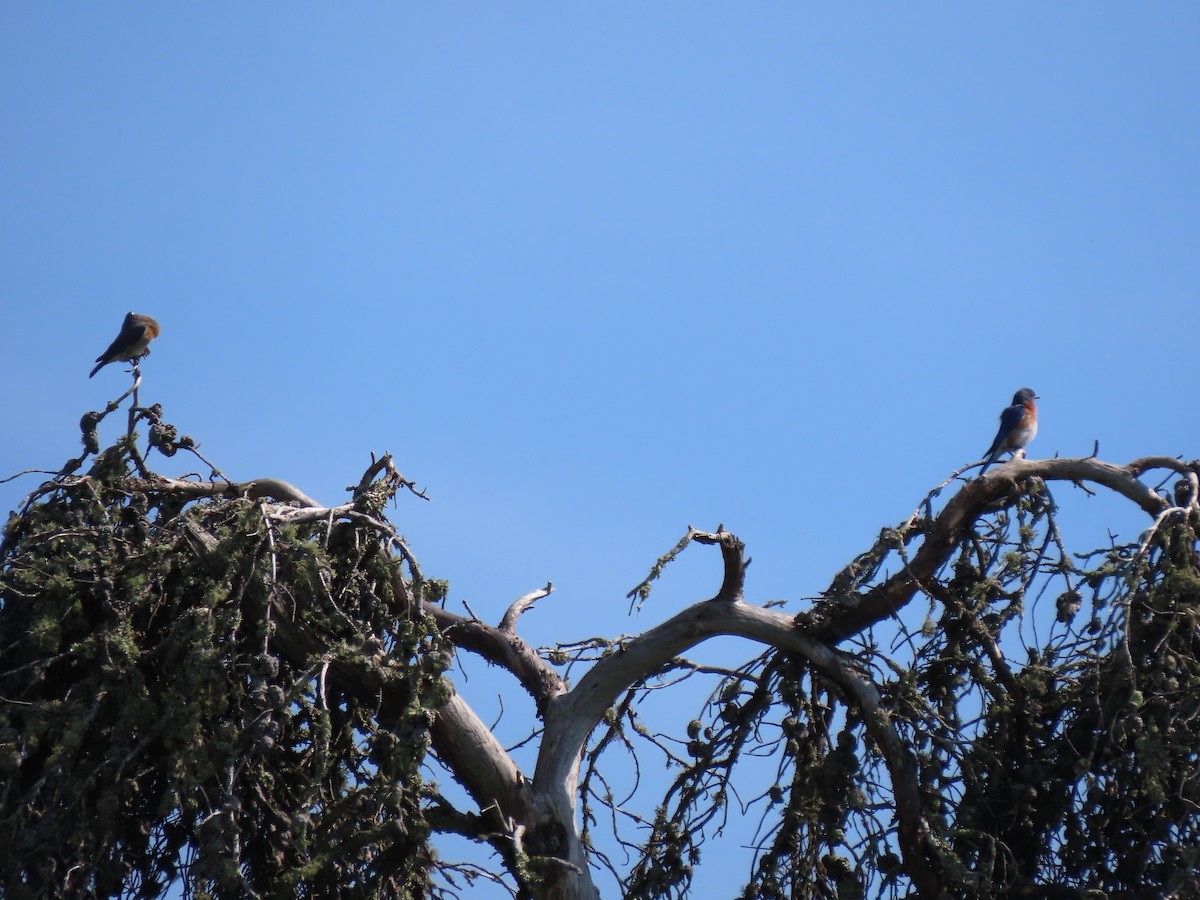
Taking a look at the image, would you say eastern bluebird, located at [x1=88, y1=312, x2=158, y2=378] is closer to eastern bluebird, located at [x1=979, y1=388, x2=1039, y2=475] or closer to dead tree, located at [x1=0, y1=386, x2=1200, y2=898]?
dead tree, located at [x1=0, y1=386, x2=1200, y2=898]

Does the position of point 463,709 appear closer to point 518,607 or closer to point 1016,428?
point 518,607

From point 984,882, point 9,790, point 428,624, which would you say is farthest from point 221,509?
point 984,882

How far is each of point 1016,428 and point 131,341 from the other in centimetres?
507

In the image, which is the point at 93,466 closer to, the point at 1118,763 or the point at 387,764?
the point at 387,764

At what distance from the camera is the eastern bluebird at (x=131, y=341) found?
25.5ft

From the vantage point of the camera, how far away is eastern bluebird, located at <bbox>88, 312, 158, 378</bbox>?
777 centimetres

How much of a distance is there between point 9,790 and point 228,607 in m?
0.95

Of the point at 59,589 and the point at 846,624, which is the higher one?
the point at 846,624

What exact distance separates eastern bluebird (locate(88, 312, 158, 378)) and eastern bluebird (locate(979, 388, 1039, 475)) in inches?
191

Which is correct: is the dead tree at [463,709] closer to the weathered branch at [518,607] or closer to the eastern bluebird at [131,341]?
the weathered branch at [518,607]

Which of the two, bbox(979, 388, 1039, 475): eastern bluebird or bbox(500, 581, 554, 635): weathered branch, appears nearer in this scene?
bbox(500, 581, 554, 635): weathered branch

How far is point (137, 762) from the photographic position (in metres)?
4.92

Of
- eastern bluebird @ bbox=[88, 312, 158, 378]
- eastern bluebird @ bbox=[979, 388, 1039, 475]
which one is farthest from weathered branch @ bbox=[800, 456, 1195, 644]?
eastern bluebird @ bbox=[88, 312, 158, 378]

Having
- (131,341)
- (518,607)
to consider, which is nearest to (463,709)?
(518,607)
